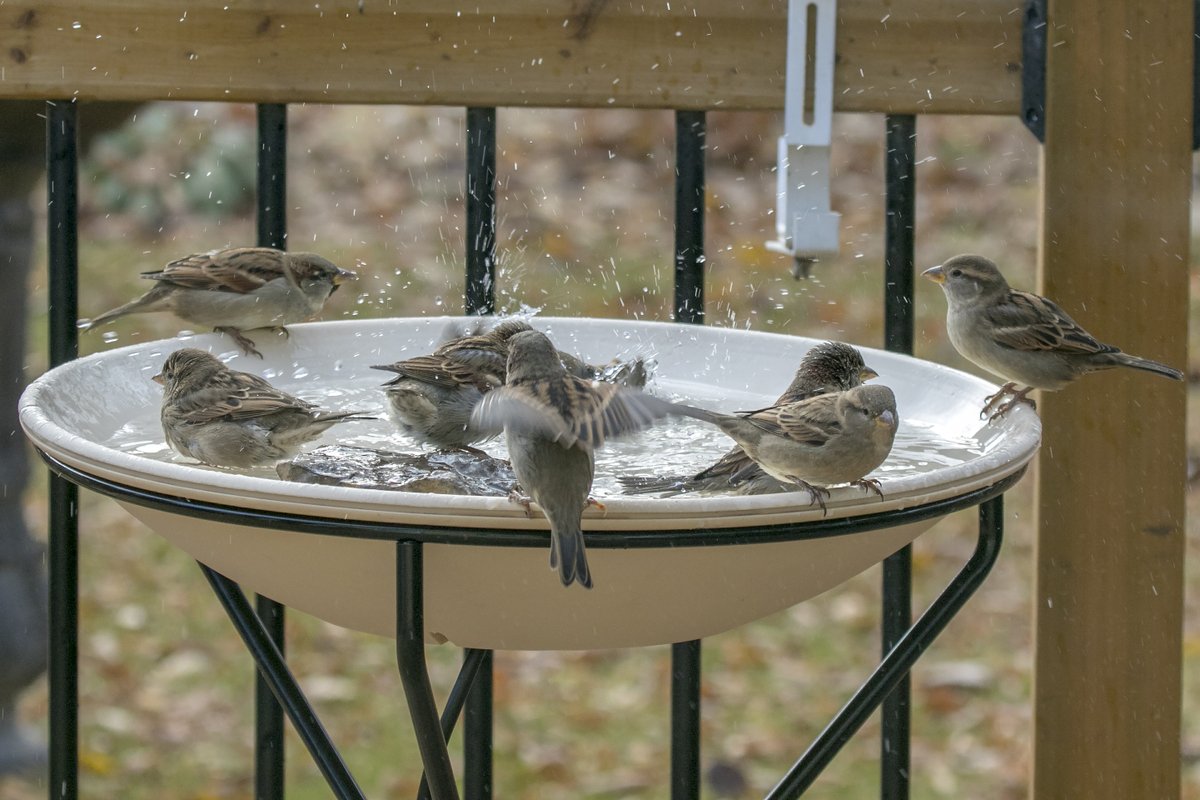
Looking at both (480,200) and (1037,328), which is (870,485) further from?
(480,200)

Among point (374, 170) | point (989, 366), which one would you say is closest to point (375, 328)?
point (989, 366)

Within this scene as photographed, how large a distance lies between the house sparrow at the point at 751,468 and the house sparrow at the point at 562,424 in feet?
1.02

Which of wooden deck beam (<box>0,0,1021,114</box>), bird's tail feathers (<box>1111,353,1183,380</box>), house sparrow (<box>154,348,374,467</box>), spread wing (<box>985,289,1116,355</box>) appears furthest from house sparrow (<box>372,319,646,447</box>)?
bird's tail feathers (<box>1111,353,1183,380</box>)

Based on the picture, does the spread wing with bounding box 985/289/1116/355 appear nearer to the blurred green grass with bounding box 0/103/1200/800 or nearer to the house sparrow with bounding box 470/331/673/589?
the blurred green grass with bounding box 0/103/1200/800

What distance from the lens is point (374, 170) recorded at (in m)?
9.78

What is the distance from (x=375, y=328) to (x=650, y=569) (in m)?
1.34

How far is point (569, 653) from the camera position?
587 cm

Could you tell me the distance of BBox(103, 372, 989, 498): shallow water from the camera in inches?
100

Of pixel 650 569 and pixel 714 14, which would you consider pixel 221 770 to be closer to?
pixel 714 14

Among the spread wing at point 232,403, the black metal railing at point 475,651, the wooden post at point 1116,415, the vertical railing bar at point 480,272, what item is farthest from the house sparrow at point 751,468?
the vertical railing bar at point 480,272

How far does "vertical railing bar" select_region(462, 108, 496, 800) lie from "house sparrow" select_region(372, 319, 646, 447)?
1.85 feet

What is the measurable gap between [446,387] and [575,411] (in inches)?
→ 26.0

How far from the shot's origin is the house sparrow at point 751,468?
2.47 metres

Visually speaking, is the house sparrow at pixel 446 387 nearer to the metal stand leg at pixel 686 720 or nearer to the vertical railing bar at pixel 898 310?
the metal stand leg at pixel 686 720
